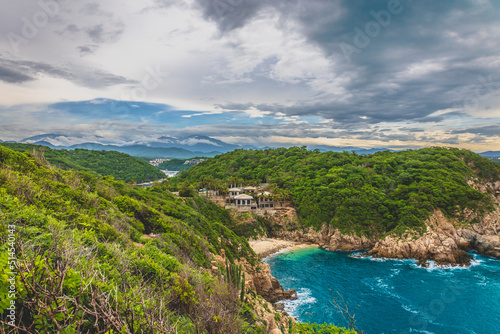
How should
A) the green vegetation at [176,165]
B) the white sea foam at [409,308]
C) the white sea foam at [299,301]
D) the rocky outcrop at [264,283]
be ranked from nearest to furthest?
the rocky outcrop at [264,283] < the white sea foam at [299,301] < the white sea foam at [409,308] < the green vegetation at [176,165]

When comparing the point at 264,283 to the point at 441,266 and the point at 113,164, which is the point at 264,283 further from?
the point at 113,164

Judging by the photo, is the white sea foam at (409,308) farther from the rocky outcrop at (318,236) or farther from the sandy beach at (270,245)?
the sandy beach at (270,245)

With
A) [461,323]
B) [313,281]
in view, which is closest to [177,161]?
[313,281]

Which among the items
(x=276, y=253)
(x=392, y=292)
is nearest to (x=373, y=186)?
(x=276, y=253)

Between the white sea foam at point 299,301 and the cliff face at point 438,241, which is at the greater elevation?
the cliff face at point 438,241

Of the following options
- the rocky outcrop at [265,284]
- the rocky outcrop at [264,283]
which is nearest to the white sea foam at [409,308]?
the rocky outcrop at [264,283]

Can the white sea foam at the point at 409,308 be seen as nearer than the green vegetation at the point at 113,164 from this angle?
Yes

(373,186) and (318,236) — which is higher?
(373,186)

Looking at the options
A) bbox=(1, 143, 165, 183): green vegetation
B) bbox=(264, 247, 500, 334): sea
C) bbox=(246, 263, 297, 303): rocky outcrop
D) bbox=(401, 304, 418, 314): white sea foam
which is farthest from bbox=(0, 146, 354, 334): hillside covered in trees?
bbox=(1, 143, 165, 183): green vegetation
